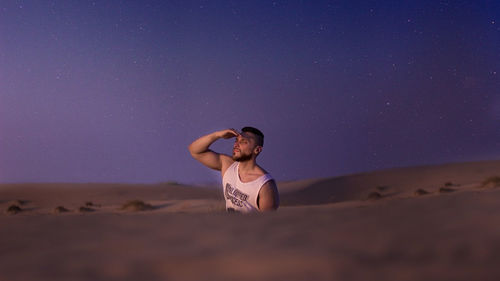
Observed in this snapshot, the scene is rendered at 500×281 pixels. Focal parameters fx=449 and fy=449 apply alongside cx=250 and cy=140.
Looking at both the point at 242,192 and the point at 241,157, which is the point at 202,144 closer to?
the point at 241,157

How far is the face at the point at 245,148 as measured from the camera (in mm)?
4891

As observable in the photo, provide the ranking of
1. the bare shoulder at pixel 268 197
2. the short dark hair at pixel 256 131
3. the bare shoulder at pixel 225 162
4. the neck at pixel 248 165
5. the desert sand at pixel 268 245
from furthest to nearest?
1. the bare shoulder at pixel 225 162
2. the short dark hair at pixel 256 131
3. the neck at pixel 248 165
4. the bare shoulder at pixel 268 197
5. the desert sand at pixel 268 245

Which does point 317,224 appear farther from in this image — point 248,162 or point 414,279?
point 248,162

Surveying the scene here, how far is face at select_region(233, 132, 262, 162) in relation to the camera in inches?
193

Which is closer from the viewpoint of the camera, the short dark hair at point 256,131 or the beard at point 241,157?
the beard at point 241,157

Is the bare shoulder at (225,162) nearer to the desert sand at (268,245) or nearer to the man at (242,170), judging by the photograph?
the man at (242,170)

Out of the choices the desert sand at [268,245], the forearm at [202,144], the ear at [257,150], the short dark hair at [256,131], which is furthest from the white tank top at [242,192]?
the desert sand at [268,245]

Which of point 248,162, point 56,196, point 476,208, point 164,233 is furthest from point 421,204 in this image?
point 56,196

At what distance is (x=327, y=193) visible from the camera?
26.4 metres

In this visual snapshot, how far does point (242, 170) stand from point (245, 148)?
254 mm

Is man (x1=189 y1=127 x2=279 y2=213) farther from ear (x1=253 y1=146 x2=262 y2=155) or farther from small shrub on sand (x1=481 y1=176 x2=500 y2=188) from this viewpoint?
small shrub on sand (x1=481 y1=176 x2=500 y2=188)

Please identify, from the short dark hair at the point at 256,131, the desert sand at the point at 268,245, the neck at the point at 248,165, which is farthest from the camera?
the short dark hair at the point at 256,131

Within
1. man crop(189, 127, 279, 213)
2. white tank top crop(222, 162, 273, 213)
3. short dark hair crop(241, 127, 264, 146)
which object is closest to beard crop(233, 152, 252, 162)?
man crop(189, 127, 279, 213)

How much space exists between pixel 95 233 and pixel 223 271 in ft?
1.98
